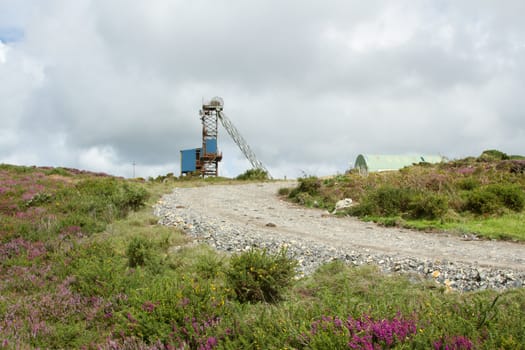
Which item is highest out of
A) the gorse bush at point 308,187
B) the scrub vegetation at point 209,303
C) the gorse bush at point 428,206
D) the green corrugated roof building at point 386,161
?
the green corrugated roof building at point 386,161

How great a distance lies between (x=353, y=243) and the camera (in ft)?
34.1

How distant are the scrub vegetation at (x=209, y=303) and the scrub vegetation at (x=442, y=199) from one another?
7043 millimetres

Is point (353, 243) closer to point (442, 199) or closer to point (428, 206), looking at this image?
point (428, 206)

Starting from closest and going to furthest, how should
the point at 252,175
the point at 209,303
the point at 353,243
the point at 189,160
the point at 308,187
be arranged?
the point at 209,303 < the point at 353,243 < the point at 308,187 < the point at 252,175 < the point at 189,160

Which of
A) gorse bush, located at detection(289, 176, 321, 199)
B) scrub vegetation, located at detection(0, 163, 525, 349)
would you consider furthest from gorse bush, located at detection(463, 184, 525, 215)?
scrub vegetation, located at detection(0, 163, 525, 349)

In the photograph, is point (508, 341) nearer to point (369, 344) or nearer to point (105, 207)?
point (369, 344)

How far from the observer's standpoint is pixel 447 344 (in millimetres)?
3311

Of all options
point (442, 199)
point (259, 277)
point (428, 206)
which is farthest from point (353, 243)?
point (442, 199)

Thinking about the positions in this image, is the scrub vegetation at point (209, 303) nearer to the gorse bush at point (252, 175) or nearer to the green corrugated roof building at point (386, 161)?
the green corrugated roof building at point (386, 161)

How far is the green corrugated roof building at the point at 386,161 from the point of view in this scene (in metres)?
31.5

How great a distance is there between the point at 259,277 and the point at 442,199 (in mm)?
10401

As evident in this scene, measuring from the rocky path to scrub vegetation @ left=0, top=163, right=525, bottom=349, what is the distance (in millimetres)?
911

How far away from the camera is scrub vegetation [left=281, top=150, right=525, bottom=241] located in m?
12.9

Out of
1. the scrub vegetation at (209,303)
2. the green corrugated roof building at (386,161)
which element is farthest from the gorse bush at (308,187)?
the scrub vegetation at (209,303)
